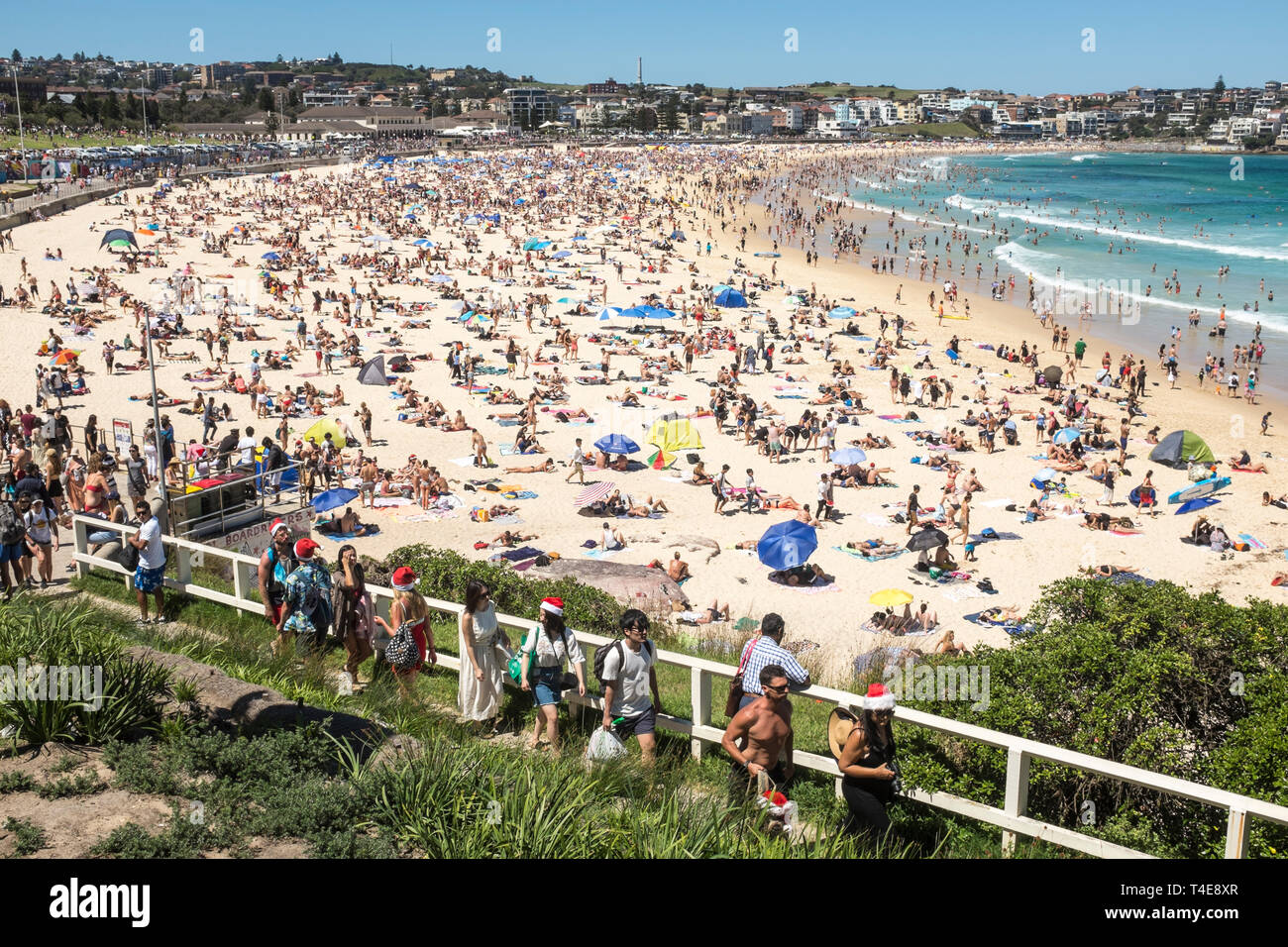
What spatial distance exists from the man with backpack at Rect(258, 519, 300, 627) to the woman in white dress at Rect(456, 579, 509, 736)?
2.09m

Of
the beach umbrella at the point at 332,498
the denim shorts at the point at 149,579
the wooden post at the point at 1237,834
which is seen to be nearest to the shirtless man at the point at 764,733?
the wooden post at the point at 1237,834

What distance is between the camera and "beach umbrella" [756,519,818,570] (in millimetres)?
14227

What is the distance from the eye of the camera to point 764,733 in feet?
16.6

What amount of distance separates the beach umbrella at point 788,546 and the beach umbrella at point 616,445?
5.53m

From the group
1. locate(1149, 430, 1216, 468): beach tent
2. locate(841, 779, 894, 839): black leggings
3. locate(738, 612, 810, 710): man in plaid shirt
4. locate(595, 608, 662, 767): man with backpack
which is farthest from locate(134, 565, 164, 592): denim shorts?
locate(1149, 430, 1216, 468): beach tent

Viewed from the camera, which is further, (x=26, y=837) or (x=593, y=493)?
(x=593, y=493)

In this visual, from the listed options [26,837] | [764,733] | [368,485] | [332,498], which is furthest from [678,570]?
[26,837]

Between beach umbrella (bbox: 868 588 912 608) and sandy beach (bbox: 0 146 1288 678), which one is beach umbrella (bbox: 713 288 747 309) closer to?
sandy beach (bbox: 0 146 1288 678)

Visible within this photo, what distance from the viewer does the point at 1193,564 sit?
15.8m

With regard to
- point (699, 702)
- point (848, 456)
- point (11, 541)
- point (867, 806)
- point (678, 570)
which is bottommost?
point (678, 570)

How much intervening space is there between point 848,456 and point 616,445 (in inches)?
169

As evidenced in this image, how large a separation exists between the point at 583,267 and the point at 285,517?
31.3 meters

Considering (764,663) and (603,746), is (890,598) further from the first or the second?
(603,746)

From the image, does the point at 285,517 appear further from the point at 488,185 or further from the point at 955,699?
the point at 488,185
